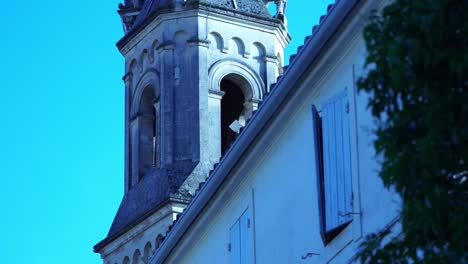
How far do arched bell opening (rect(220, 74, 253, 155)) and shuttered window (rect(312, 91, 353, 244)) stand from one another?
20.4 meters

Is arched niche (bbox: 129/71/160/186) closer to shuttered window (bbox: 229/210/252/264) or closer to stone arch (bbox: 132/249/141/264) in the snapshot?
stone arch (bbox: 132/249/141/264)

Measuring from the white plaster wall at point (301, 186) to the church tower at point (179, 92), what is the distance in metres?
13.9

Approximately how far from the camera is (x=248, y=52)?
3978 centimetres

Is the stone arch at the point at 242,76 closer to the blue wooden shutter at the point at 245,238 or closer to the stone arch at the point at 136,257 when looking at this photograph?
the stone arch at the point at 136,257

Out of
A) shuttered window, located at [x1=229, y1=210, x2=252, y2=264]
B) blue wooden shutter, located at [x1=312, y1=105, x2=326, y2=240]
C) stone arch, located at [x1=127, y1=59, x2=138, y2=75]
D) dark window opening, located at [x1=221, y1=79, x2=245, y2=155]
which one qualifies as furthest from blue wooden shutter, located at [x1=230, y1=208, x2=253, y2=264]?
stone arch, located at [x1=127, y1=59, x2=138, y2=75]

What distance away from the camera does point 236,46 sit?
3975 cm

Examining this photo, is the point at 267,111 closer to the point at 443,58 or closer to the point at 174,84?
the point at 443,58

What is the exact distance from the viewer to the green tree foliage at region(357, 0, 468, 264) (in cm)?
1048

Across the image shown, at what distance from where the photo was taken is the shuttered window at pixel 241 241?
2173 cm

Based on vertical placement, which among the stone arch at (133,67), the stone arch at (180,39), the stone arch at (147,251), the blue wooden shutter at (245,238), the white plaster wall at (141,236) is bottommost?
the blue wooden shutter at (245,238)

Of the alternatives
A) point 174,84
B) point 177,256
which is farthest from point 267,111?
point 174,84

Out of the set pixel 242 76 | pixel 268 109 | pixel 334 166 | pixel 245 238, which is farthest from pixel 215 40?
pixel 334 166

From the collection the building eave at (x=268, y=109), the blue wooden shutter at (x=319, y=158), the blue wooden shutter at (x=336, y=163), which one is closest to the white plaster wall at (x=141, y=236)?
the building eave at (x=268, y=109)

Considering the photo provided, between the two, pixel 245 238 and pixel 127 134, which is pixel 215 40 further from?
pixel 245 238
